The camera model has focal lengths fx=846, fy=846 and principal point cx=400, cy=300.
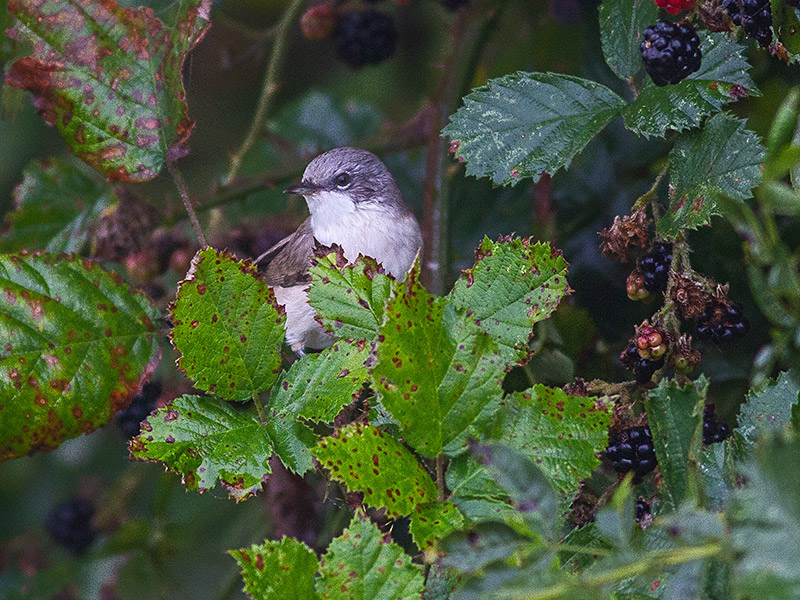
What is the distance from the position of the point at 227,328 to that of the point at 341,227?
1.40 m

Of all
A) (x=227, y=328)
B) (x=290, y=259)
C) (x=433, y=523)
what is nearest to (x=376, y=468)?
(x=433, y=523)

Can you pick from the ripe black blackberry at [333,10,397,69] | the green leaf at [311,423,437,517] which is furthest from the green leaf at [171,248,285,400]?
the ripe black blackberry at [333,10,397,69]

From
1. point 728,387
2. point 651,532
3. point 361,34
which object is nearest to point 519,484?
point 651,532

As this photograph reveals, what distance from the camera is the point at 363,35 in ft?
9.11

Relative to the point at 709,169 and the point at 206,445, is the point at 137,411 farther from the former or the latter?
the point at 709,169

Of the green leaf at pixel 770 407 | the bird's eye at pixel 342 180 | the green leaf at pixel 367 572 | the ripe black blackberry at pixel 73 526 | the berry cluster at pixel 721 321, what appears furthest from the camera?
the ripe black blackberry at pixel 73 526

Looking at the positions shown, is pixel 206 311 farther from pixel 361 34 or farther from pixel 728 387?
pixel 361 34

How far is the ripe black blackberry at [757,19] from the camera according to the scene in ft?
4.47

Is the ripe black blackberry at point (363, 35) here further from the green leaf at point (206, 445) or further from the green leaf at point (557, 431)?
the green leaf at point (557, 431)

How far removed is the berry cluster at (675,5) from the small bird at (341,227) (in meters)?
1.12

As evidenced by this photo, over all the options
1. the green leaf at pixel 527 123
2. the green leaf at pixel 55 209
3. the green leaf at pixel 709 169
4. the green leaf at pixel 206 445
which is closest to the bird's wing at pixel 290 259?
the green leaf at pixel 55 209

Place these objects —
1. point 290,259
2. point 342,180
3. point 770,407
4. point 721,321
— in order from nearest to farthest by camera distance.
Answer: point 770,407, point 721,321, point 290,259, point 342,180

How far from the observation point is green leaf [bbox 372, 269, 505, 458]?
1.10m

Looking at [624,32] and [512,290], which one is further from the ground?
[624,32]
